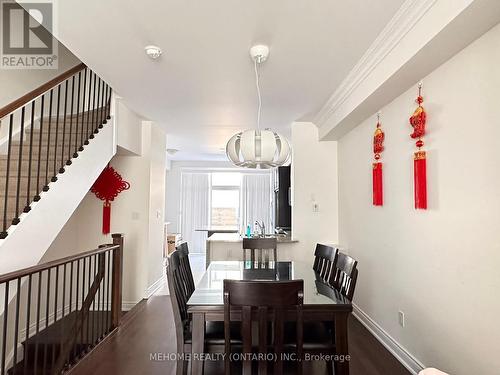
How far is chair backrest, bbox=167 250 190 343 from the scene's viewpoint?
1973 mm

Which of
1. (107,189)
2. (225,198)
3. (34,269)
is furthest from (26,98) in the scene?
(225,198)

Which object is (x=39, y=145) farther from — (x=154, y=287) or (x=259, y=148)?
(x=154, y=287)

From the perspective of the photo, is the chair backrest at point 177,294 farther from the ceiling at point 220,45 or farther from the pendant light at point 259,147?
the ceiling at point 220,45

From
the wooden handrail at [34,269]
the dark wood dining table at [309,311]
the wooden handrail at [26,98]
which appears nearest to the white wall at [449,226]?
the dark wood dining table at [309,311]

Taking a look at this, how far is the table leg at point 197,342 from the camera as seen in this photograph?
1.80m

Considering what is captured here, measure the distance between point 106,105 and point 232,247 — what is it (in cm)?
248

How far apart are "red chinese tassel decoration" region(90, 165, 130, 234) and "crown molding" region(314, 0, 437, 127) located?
10.0ft

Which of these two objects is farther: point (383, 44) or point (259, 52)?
point (259, 52)

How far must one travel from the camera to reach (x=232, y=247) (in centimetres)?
423

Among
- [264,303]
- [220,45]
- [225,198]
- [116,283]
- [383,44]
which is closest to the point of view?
[264,303]

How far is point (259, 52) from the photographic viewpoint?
2.41m

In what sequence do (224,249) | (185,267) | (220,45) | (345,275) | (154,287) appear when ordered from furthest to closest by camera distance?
1. (154,287)
2. (224,249)
3. (185,267)
4. (220,45)
5. (345,275)

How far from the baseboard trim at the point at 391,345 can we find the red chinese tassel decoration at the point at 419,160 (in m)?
1.26

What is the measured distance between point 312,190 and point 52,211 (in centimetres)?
319
